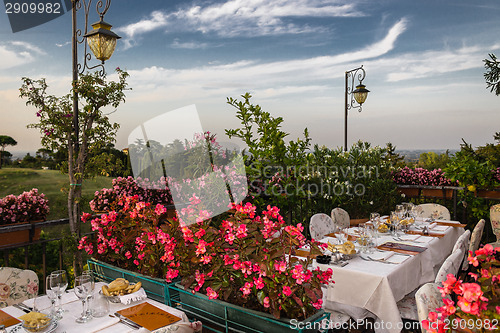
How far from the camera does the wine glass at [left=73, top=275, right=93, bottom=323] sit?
168 centimetres

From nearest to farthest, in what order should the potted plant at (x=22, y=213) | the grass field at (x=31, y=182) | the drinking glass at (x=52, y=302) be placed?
the drinking glass at (x=52, y=302) → the potted plant at (x=22, y=213) → the grass field at (x=31, y=182)

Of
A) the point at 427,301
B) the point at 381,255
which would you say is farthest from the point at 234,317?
the point at 381,255

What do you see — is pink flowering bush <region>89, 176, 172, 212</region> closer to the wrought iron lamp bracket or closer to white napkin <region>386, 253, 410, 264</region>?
white napkin <region>386, 253, 410, 264</region>

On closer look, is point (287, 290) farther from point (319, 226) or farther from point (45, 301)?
point (319, 226)

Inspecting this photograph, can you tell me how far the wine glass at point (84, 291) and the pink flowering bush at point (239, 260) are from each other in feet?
1.59

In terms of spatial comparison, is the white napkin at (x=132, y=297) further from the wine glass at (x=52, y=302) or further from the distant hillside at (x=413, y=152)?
the distant hillside at (x=413, y=152)

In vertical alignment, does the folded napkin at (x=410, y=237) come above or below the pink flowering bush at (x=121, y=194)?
below

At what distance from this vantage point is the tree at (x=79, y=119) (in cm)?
365

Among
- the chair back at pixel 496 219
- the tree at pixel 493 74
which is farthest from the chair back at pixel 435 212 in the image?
the tree at pixel 493 74

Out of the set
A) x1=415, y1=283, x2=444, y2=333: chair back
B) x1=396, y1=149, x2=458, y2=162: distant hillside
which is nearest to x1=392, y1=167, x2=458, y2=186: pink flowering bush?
x1=396, y1=149, x2=458, y2=162: distant hillside

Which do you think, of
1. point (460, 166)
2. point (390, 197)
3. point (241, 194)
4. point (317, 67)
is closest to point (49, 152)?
point (241, 194)

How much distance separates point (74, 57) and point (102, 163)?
115cm

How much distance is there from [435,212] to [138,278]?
171 inches

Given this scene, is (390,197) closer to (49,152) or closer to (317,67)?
(317,67)
